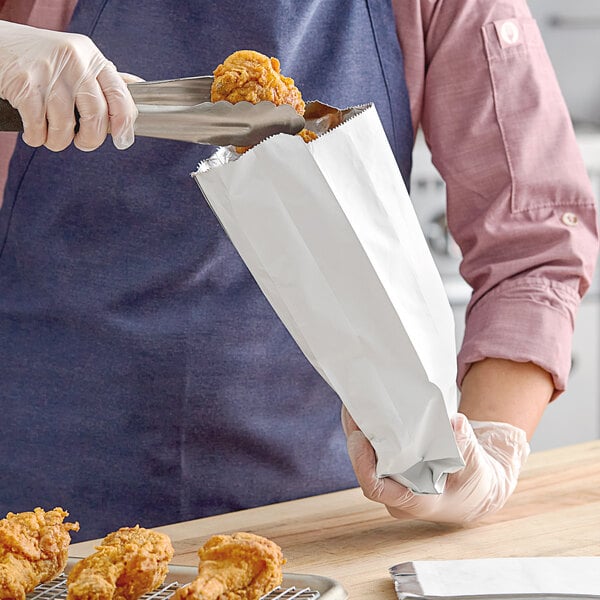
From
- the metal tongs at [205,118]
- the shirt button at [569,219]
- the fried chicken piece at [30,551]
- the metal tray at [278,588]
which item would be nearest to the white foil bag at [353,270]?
the metal tongs at [205,118]

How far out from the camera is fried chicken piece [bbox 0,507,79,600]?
2.44 ft

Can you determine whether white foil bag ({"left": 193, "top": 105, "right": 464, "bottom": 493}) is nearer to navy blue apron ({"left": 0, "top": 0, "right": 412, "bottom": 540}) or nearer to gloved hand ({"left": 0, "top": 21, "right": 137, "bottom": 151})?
gloved hand ({"left": 0, "top": 21, "right": 137, "bottom": 151})

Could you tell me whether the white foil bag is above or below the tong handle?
below

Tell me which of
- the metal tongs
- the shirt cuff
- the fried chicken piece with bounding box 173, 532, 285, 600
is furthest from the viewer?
the shirt cuff

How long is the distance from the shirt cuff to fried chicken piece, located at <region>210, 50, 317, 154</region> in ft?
1.17

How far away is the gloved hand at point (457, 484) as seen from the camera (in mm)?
925

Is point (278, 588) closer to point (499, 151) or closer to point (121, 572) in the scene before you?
point (121, 572)

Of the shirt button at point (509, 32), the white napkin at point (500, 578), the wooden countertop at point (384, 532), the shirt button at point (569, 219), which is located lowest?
the wooden countertop at point (384, 532)

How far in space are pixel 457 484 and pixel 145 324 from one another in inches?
14.8

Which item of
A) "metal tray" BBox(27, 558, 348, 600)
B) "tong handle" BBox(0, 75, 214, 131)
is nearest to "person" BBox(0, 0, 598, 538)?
"tong handle" BBox(0, 75, 214, 131)

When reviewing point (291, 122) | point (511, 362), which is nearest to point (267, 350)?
point (511, 362)

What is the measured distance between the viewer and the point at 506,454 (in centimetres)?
105

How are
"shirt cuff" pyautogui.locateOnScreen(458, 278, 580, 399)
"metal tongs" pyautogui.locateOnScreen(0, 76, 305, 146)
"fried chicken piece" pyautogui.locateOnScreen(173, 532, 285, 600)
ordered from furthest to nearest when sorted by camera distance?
"shirt cuff" pyautogui.locateOnScreen(458, 278, 580, 399) → "metal tongs" pyautogui.locateOnScreen(0, 76, 305, 146) → "fried chicken piece" pyautogui.locateOnScreen(173, 532, 285, 600)

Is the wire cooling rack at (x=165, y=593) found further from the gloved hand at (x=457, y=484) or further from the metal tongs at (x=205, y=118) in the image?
the metal tongs at (x=205, y=118)
